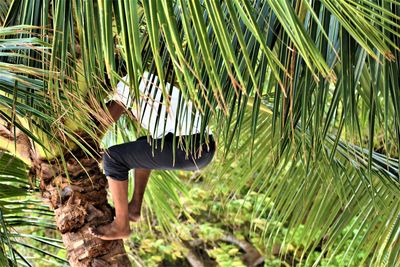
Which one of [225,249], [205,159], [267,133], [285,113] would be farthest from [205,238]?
[285,113]

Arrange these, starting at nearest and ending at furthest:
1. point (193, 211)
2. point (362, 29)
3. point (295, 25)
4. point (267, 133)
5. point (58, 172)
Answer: point (295, 25), point (362, 29), point (58, 172), point (267, 133), point (193, 211)

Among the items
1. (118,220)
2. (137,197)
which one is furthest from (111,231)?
(137,197)

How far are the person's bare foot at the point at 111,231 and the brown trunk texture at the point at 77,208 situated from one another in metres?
0.02

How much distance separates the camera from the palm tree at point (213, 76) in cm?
115

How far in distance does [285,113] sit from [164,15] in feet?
1.82

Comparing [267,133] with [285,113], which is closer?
[285,113]

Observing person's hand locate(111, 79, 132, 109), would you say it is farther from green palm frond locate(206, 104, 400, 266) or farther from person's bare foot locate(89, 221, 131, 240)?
green palm frond locate(206, 104, 400, 266)

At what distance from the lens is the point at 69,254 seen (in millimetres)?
2230

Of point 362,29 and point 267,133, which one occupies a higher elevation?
point 362,29

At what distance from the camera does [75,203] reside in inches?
86.0

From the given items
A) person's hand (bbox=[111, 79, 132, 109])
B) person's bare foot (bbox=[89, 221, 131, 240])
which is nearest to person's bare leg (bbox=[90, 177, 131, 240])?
person's bare foot (bbox=[89, 221, 131, 240])

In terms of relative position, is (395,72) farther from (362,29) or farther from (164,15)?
→ (164,15)

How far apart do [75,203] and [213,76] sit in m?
0.94

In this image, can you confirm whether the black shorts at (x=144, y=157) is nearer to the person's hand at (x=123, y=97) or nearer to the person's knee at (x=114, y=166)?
the person's knee at (x=114, y=166)
